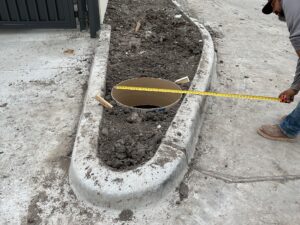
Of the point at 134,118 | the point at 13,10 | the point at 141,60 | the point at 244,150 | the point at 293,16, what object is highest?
the point at 293,16

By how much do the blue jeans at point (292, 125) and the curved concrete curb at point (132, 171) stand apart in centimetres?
88

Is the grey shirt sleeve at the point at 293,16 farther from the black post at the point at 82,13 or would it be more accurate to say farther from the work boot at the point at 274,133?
the black post at the point at 82,13

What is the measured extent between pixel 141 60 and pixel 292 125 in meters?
2.00

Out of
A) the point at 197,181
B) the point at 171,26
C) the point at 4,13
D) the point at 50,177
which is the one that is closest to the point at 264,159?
the point at 197,181

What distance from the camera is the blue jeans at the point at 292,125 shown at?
326cm

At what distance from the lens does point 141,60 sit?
431 centimetres

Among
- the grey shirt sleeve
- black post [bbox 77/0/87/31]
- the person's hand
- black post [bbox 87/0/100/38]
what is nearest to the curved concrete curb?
the person's hand

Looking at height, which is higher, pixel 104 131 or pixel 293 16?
pixel 293 16

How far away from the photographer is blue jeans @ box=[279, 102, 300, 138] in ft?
10.7

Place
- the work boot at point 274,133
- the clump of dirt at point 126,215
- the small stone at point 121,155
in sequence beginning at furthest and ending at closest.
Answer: the work boot at point 274,133 < the small stone at point 121,155 < the clump of dirt at point 126,215

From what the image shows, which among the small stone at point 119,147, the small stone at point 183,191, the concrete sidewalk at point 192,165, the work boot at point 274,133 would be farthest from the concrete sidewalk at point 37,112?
the work boot at point 274,133

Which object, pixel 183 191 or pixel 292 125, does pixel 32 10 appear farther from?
pixel 292 125

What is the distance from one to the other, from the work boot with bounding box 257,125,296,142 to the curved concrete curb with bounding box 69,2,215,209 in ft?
2.31

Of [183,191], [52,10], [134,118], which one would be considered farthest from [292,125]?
[52,10]
